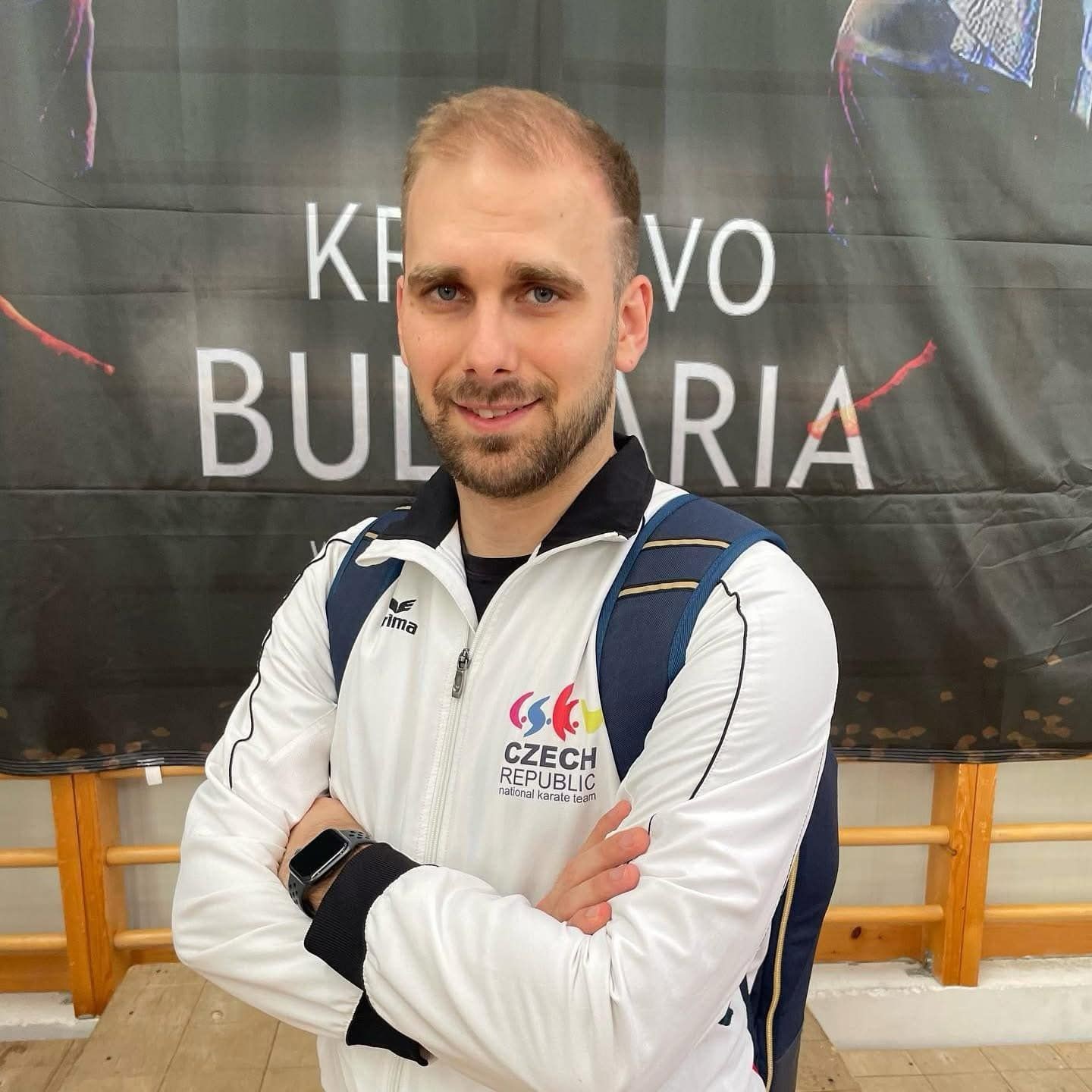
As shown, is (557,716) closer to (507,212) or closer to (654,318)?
(507,212)

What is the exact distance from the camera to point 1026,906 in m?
1.99

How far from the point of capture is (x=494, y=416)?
0.87 m

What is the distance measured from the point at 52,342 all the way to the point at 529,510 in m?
1.20

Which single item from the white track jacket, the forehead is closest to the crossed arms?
Answer: the white track jacket

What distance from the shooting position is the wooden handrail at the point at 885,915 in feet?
6.36

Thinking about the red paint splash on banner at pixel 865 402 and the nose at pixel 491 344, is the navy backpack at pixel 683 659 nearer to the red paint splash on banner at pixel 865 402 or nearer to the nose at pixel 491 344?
the nose at pixel 491 344

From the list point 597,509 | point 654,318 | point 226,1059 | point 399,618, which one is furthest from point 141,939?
point 654,318

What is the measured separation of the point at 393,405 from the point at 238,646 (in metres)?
0.60

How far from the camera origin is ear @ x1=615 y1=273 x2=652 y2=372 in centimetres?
94

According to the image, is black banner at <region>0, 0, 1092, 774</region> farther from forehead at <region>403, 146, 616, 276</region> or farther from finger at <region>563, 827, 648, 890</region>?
finger at <region>563, 827, 648, 890</region>

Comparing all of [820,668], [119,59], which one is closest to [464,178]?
[820,668]

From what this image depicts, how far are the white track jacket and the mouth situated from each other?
0.12 m

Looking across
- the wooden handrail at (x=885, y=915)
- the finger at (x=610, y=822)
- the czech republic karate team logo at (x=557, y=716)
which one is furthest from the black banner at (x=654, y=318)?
the finger at (x=610, y=822)

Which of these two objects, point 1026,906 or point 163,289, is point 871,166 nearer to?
point 163,289
